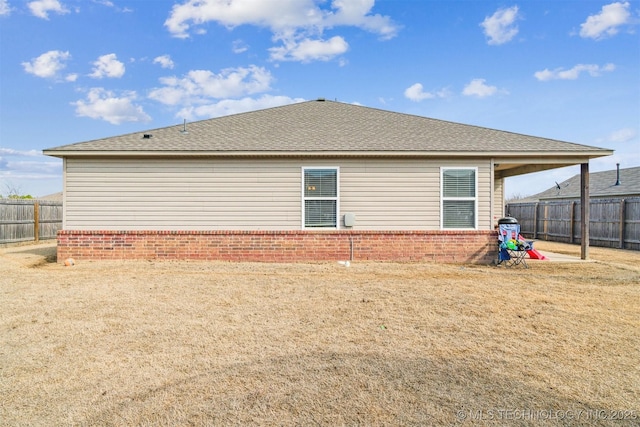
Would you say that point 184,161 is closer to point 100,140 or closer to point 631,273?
point 100,140

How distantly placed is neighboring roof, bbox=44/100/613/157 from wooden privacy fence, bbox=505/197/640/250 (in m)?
6.72

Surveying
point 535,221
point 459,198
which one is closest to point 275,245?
point 459,198

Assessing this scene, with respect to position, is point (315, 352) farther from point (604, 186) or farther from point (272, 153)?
point (604, 186)

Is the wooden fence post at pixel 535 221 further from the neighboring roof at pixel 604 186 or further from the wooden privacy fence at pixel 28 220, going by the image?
the wooden privacy fence at pixel 28 220

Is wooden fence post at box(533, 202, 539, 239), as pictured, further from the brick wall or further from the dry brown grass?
the dry brown grass

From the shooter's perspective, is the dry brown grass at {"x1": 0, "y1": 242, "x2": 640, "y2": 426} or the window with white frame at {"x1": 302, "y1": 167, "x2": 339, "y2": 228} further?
the window with white frame at {"x1": 302, "y1": 167, "x2": 339, "y2": 228}

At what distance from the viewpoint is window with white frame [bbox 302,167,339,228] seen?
9.90m

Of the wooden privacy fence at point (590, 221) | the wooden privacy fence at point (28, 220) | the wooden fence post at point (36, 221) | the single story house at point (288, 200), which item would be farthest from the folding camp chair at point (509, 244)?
the wooden fence post at point (36, 221)

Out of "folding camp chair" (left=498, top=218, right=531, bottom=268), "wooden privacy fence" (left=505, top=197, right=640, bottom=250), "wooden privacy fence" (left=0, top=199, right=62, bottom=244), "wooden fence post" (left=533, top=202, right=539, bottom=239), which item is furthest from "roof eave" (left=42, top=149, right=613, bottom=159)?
"wooden fence post" (left=533, top=202, right=539, bottom=239)

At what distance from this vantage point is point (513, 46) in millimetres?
13289

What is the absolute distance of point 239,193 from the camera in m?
9.88

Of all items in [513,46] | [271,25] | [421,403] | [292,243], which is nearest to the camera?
[421,403]

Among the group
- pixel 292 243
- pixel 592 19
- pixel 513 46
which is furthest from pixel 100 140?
pixel 592 19

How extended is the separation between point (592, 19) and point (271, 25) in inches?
449
